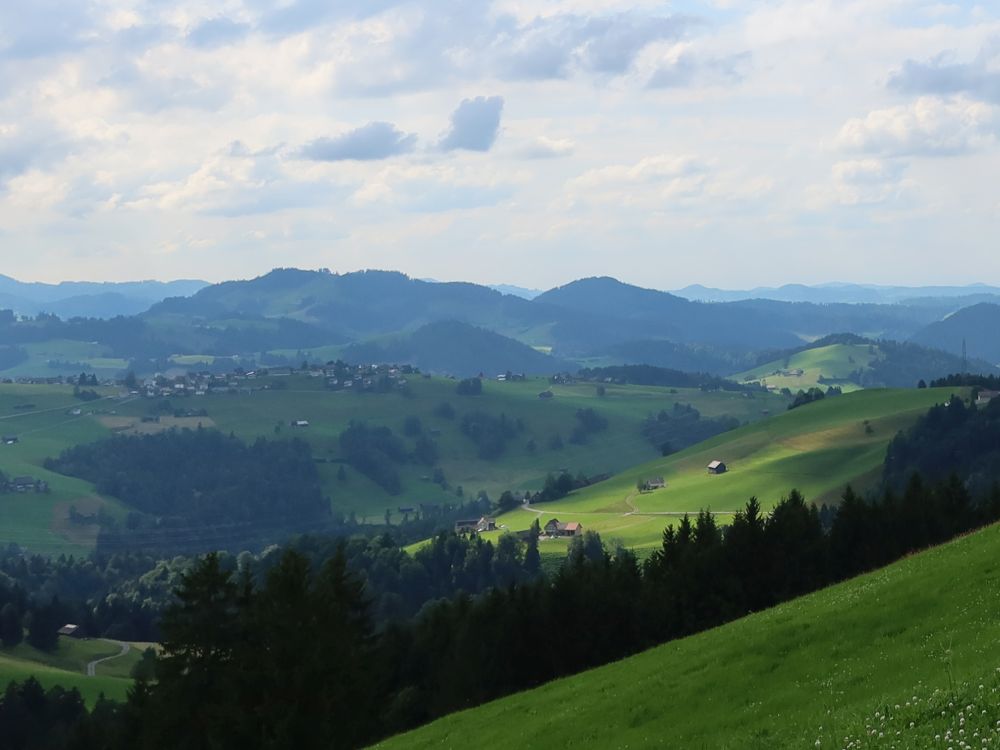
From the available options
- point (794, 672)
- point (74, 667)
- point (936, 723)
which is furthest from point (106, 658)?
point (936, 723)

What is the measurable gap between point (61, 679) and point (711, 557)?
323 ft

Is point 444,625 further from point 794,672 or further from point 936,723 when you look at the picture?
point 936,723

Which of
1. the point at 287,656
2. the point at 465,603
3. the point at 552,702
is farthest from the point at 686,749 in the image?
the point at 465,603

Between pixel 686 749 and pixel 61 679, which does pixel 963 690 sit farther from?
pixel 61 679

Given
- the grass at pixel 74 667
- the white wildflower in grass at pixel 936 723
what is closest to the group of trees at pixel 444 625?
the white wildflower in grass at pixel 936 723

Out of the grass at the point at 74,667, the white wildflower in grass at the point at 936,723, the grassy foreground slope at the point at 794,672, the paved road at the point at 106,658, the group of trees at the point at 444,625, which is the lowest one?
the paved road at the point at 106,658

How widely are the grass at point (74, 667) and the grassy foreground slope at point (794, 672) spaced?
337ft

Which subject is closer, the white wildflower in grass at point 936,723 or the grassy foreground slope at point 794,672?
the white wildflower in grass at point 936,723

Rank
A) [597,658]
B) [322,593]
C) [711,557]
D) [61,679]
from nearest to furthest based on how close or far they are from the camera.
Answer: [322,593] → [597,658] → [711,557] → [61,679]

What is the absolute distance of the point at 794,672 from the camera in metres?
32.3

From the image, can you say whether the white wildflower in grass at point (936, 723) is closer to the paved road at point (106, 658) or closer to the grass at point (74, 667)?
the grass at point (74, 667)

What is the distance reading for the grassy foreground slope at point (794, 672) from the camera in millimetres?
27750

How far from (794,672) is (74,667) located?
148276mm

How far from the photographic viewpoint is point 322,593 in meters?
59.0
